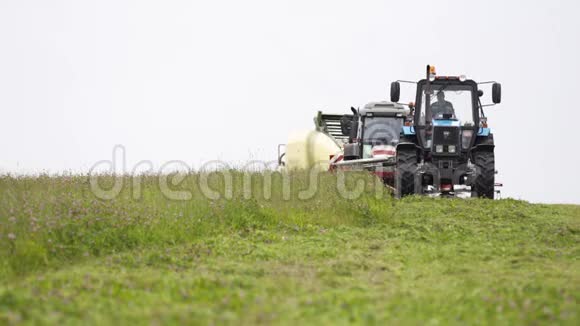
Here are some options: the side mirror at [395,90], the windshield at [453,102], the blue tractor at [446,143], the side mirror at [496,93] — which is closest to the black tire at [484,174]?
the blue tractor at [446,143]

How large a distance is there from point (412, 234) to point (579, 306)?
5226mm

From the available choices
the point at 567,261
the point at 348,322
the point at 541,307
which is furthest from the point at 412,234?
the point at 348,322

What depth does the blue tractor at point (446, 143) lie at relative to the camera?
16219 millimetres

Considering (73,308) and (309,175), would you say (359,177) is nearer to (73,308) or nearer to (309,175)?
(309,175)

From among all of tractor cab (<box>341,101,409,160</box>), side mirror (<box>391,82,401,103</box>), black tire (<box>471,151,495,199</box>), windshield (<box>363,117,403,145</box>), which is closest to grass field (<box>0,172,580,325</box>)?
black tire (<box>471,151,495,199</box>)

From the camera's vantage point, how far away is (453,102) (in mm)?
17203

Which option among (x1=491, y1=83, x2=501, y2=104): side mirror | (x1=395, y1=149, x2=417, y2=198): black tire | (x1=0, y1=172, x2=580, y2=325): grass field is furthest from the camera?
(x1=395, y1=149, x2=417, y2=198): black tire

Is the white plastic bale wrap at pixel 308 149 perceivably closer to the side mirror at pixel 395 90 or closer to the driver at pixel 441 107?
the driver at pixel 441 107

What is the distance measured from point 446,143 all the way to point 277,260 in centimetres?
854

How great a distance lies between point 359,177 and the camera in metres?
16.3

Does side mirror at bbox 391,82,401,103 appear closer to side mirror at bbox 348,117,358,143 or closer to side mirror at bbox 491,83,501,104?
side mirror at bbox 491,83,501,104

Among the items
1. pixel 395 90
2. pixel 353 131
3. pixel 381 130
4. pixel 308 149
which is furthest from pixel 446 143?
pixel 308 149

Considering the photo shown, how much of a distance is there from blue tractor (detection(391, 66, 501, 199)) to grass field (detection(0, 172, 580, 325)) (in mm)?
1831

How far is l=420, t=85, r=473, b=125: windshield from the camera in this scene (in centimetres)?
1694
